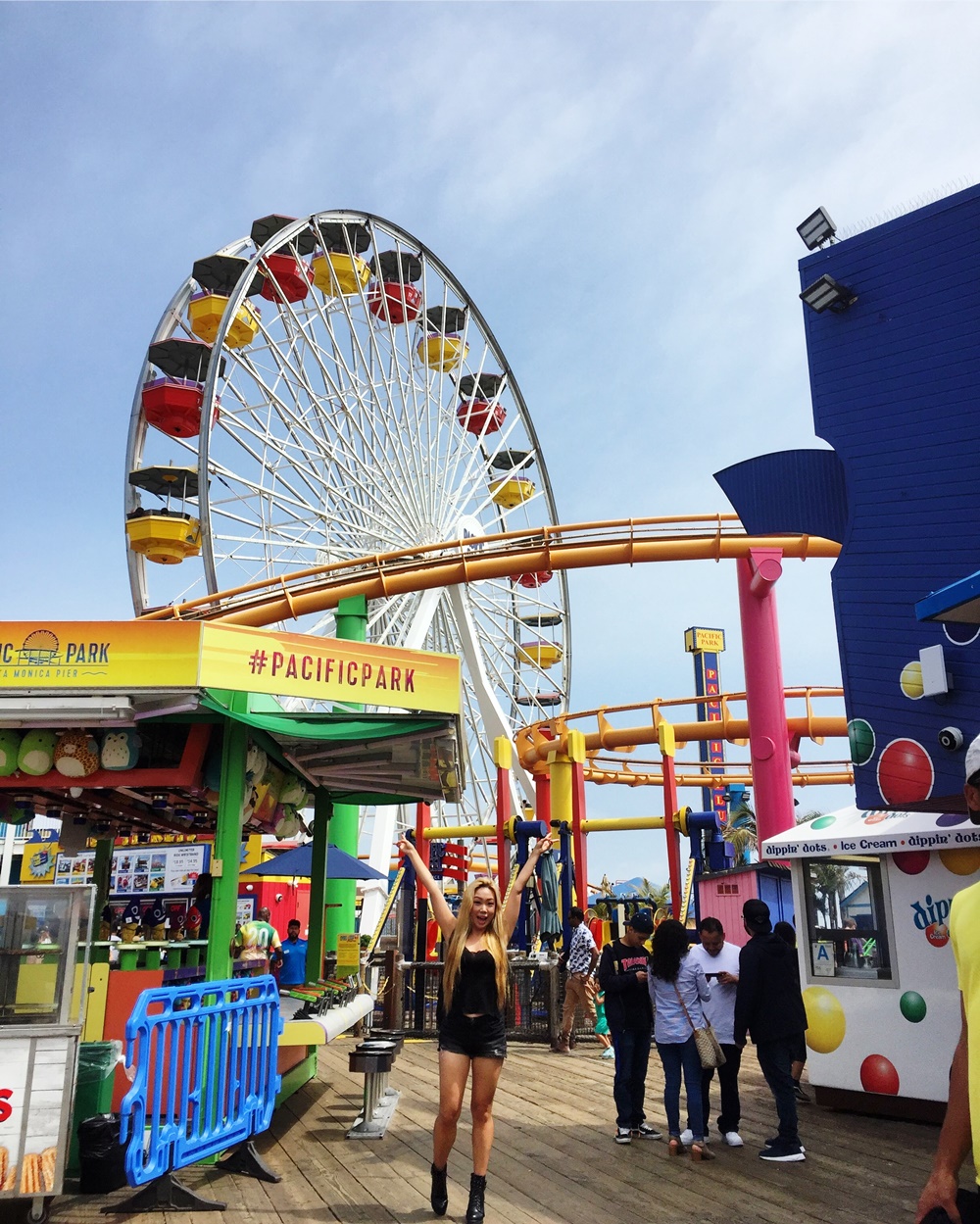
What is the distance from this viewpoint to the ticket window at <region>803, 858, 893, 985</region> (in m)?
7.70

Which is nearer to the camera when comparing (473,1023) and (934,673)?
(473,1023)

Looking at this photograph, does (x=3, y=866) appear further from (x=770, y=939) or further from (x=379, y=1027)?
(x=770, y=939)

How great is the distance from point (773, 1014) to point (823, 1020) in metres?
1.96

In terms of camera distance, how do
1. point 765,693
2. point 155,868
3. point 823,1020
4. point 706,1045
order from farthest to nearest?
point 155,868, point 765,693, point 823,1020, point 706,1045

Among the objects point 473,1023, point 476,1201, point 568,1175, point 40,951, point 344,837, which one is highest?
point 344,837

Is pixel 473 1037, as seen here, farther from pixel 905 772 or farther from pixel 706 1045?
pixel 905 772

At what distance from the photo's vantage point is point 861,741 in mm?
7309

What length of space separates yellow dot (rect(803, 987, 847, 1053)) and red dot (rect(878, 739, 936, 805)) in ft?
6.00

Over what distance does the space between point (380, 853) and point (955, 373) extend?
16108 millimetres

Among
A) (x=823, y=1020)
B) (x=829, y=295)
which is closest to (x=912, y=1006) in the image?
(x=823, y=1020)

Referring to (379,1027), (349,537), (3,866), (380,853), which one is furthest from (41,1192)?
(3,866)

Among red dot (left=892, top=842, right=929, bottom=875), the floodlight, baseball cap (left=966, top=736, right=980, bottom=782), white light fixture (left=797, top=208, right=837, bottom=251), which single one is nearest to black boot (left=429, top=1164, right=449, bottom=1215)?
baseball cap (left=966, top=736, right=980, bottom=782)

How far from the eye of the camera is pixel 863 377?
7879 mm

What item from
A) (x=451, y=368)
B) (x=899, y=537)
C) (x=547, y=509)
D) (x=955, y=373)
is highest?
(x=451, y=368)
